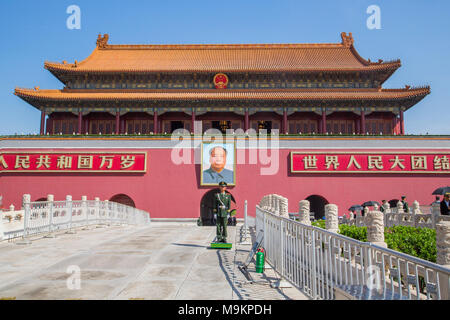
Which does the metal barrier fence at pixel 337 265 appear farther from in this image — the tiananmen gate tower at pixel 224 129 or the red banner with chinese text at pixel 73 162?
the red banner with chinese text at pixel 73 162

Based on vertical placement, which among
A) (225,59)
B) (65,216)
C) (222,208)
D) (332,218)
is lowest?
(65,216)

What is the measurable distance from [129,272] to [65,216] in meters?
6.87

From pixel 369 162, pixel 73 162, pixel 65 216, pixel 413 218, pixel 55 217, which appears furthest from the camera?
pixel 73 162

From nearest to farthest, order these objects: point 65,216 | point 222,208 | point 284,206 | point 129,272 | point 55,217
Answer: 1. point 129,272
2. point 284,206
3. point 222,208
4. point 55,217
5. point 65,216

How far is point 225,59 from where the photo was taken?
84.7ft

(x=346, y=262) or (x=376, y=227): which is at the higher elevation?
(x=376, y=227)

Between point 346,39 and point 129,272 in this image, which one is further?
point 346,39

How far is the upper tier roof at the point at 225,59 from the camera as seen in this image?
23094mm

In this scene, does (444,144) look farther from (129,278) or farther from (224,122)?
(129,278)

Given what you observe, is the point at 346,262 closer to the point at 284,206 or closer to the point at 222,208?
the point at 284,206

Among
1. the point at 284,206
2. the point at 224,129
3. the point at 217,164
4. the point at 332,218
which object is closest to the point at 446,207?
the point at 332,218

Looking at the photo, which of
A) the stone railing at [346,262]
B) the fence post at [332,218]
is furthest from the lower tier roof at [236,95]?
the stone railing at [346,262]

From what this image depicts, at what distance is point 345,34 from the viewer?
27.0 m

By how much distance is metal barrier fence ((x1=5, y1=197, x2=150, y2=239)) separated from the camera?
9930mm
